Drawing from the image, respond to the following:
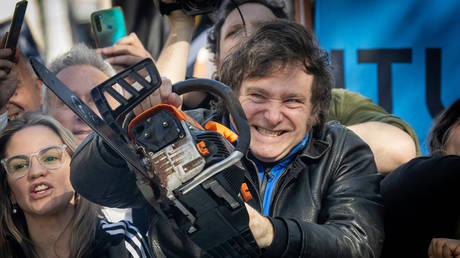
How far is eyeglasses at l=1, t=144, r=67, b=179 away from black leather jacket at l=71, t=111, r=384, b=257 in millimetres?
524

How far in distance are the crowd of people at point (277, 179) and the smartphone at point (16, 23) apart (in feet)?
0.20

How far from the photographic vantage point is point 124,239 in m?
1.75

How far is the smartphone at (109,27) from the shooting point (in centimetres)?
226

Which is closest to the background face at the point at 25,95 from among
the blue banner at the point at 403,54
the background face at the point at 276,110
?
the background face at the point at 276,110

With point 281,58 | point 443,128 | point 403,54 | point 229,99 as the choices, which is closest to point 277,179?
point 281,58

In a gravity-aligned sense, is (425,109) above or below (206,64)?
below

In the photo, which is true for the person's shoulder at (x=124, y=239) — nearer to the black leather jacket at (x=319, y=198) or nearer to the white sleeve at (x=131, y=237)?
the white sleeve at (x=131, y=237)

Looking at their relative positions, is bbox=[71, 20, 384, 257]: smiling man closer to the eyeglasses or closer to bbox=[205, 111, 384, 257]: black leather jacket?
bbox=[205, 111, 384, 257]: black leather jacket

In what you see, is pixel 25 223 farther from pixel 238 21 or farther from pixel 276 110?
pixel 238 21

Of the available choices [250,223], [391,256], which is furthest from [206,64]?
[250,223]

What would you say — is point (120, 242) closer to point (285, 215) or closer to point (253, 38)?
point (285, 215)

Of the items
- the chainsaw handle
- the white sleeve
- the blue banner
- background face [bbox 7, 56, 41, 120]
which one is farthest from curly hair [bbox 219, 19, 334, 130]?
the blue banner

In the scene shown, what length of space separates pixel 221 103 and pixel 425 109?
1.77 meters

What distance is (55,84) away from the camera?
1158mm
